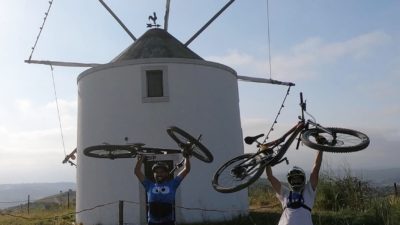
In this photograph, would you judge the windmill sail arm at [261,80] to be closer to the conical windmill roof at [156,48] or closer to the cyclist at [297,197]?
the conical windmill roof at [156,48]

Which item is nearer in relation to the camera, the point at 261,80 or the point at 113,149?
the point at 113,149

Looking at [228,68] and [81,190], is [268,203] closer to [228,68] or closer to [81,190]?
[228,68]

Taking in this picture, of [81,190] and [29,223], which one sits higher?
[81,190]

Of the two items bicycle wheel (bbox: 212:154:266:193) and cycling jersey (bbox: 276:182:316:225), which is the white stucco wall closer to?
bicycle wheel (bbox: 212:154:266:193)

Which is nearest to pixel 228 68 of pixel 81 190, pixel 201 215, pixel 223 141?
pixel 223 141

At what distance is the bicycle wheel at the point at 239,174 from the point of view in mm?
7322

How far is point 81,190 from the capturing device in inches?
630

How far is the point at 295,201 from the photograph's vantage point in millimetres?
5773

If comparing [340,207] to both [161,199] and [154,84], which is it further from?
[161,199]

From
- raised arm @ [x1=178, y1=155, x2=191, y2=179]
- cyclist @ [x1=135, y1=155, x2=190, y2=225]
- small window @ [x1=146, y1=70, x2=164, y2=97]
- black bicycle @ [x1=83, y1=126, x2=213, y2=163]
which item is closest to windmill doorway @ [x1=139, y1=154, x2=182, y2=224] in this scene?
small window @ [x1=146, y1=70, x2=164, y2=97]

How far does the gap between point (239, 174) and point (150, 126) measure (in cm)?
740

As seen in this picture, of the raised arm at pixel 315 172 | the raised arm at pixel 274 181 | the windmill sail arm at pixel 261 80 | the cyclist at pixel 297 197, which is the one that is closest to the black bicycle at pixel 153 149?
the raised arm at pixel 274 181

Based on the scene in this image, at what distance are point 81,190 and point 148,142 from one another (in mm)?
2716

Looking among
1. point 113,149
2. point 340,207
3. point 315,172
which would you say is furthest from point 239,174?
point 340,207
